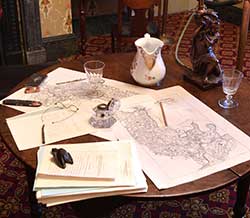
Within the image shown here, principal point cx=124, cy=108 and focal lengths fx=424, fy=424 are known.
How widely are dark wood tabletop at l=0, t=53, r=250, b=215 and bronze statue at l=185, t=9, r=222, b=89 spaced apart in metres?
0.04

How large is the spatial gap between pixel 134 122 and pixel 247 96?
46cm

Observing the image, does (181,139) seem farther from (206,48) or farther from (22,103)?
(22,103)

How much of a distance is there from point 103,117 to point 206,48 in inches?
19.4

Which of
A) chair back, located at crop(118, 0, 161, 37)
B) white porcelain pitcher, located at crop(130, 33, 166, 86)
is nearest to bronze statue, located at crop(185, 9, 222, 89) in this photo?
white porcelain pitcher, located at crop(130, 33, 166, 86)

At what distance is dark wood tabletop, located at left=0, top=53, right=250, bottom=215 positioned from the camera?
42.9 inches

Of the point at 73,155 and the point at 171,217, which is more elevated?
the point at 73,155

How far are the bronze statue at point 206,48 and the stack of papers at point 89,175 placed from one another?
52 centimetres

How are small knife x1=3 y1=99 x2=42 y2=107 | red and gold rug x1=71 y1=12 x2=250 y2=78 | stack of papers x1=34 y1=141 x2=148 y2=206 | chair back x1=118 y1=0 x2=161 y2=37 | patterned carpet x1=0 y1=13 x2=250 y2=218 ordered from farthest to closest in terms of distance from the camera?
red and gold rug x1=71 y1=12 x2=250 y2=78, chair back x1=118 y1=0 x2=161 y2=37, patterned carpet x1=0 y1=13 x2=250 y2=218, small knife x1=3 y1=99 x2=42 y2=107, stack of papers x1=34 y1=141 x2=148 y2=206

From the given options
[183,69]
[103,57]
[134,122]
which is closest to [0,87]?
[103,57]

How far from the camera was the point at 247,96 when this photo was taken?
154 cm

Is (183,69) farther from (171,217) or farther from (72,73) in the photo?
(171,217)

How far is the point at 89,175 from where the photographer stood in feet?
3.56

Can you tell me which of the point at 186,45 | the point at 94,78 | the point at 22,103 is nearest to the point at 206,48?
the point at 94,78

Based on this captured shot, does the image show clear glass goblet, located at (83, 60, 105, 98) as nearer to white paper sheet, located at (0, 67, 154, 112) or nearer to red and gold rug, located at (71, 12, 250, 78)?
white paper sheet, located at (0, 67, 154, 112)
